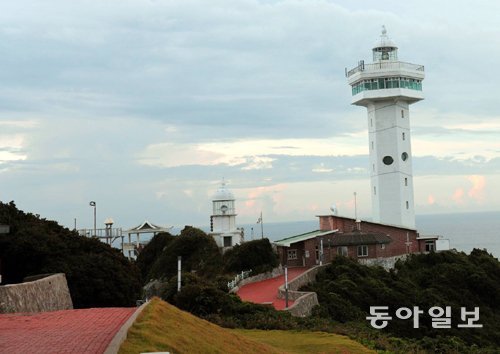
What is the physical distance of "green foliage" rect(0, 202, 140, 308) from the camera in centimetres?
2439

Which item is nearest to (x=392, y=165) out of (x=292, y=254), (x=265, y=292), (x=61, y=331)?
(x=292, y=254)

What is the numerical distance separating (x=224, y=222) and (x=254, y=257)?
36.2 feet

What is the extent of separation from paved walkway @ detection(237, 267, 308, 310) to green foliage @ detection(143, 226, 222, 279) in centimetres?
701

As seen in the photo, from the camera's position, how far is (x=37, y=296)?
63.6 feet

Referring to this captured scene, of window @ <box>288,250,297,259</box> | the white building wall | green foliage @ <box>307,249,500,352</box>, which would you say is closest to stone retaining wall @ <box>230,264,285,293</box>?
window @ <box>288,250,297,259</box>

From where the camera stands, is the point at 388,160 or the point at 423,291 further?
the point at 388,160

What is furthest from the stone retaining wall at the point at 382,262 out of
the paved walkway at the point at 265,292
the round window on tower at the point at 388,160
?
the round window on tower at the point at 388,160

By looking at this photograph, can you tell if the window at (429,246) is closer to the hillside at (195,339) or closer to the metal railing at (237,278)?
the metal railing at (237,278)

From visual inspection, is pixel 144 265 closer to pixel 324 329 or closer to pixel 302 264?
pixel 302 264

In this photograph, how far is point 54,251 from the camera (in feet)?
83.4

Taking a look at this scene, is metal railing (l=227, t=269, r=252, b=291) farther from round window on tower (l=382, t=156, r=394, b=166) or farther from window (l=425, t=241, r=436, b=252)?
round window on tower (l=382, t=156, r=394, b=166)

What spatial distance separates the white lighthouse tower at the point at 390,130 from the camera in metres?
49.3

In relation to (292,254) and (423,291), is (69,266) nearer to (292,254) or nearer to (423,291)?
(423,291)

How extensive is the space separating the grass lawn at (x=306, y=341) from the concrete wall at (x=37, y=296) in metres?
5.83
